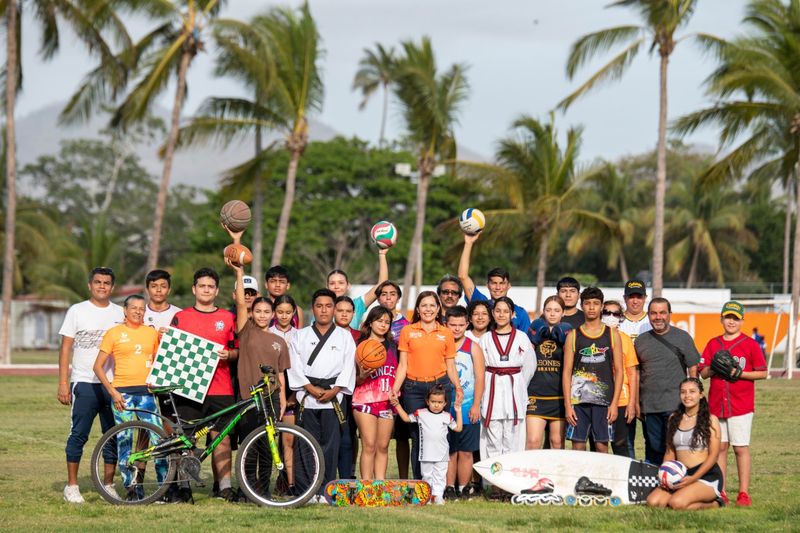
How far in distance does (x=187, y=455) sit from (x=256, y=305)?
1.35 m

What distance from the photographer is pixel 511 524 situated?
26.5ft

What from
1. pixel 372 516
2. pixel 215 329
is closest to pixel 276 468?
pixel 372 516

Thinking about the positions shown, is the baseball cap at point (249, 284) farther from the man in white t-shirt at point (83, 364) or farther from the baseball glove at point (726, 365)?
the baseball glove at point (726, 365)

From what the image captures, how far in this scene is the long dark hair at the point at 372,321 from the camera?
31.4 feet

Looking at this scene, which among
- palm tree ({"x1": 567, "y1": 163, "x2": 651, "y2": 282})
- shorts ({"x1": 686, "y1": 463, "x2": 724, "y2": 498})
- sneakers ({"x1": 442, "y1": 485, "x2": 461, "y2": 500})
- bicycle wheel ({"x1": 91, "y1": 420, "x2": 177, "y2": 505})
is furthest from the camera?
palm tree ({"x1": 567, "y1": 163, "x2": 651, "y2": 282})

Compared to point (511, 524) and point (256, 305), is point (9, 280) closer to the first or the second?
point (256, 305)

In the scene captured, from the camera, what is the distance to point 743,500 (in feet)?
29.7

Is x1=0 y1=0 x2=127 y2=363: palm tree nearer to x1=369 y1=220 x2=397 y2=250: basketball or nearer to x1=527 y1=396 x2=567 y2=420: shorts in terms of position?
→ x1=369 y1=220 x2=397 y2=250: basketball

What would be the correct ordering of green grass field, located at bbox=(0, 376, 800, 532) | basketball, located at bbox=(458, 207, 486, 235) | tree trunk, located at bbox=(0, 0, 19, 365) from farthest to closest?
tree trunk, located at bbox=(0, 0, 19, 365)
basketball, located at bbox=(458, 207, 486, 235)
green grass field, located at bbox=(0, 376, 800, 532)

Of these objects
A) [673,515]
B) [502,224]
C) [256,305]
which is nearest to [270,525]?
[256,305]

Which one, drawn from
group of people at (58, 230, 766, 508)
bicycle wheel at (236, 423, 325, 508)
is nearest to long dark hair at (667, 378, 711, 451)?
group of people at (58, 230, 766, 508)

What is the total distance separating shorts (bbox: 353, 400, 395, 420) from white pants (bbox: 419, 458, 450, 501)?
0.51 metres

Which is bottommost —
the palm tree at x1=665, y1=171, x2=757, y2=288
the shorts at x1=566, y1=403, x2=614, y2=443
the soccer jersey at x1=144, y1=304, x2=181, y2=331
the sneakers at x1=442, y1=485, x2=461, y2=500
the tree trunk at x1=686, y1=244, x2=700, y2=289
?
the sneakers at x1=442, y1=485, x2=461, y2=500

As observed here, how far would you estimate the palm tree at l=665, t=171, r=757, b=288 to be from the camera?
59.8 meters
